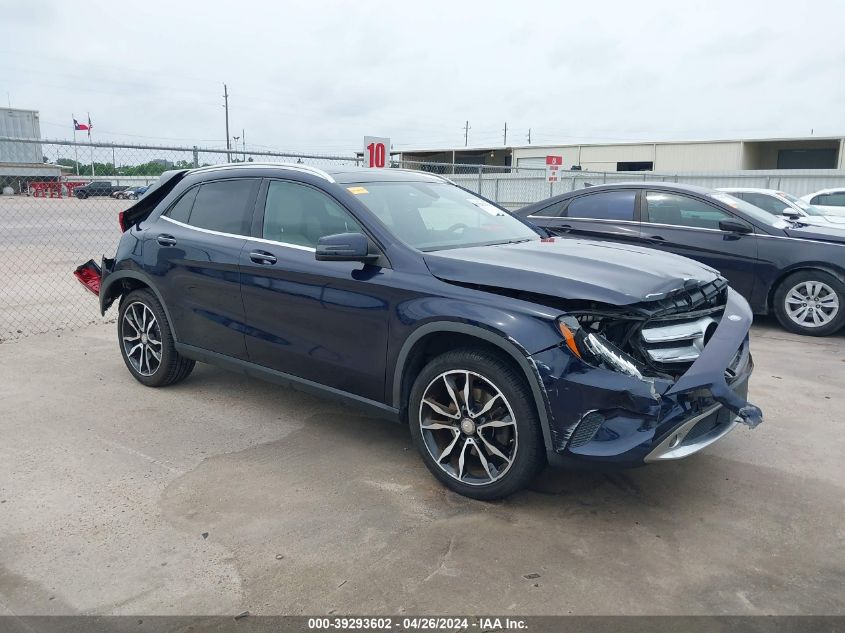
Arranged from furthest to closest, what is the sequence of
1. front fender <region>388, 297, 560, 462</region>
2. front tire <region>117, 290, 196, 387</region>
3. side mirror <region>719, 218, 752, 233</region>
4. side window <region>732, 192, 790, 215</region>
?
1. side window <region>732, 192, 790, 215</region>
2. side mirror <region>719, 218, 752, 233</region>
3. front tire <region>117, 290, 196, 387</region>
4. front fender <region>388, 297, 560, 462</region>

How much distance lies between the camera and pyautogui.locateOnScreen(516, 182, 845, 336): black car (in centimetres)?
717

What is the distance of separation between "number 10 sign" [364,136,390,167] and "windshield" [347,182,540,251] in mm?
4850

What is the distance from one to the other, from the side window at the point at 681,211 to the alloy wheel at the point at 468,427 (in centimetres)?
515

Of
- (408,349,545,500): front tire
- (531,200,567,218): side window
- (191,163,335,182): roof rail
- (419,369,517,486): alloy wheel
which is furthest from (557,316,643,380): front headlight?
(531,200,567,218): side window

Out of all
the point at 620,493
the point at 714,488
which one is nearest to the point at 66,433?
the point at 620,493

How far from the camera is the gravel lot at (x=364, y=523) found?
283 centimetres

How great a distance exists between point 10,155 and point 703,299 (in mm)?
8498

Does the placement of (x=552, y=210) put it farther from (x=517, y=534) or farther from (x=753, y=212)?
(x=517, y=534)

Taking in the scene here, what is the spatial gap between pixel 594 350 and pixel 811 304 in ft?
17.2

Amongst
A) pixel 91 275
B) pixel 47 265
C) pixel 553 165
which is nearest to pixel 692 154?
pixel 553 165

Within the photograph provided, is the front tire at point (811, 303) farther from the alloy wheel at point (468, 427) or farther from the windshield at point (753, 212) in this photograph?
the alloy wheel at point (468, 427)

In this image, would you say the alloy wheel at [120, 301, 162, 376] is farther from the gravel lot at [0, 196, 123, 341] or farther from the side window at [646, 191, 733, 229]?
the side window at [646, 191, 733, 229]

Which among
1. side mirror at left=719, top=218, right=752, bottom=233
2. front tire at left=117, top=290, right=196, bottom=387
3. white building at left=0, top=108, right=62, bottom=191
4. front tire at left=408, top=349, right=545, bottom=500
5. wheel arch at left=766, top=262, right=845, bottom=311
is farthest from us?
white building at left=0, top=108, right=62, bottom=191

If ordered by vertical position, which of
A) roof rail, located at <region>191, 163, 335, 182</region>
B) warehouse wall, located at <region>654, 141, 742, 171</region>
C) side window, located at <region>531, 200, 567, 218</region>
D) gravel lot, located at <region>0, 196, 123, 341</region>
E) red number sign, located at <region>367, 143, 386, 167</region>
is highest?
warehouse wall, located at <region>654, 141, 742, 171</region>
